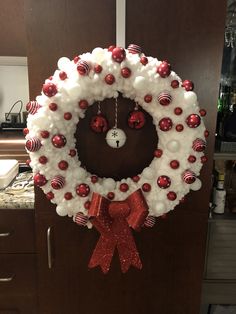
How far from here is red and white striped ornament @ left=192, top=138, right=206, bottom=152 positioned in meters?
0.96

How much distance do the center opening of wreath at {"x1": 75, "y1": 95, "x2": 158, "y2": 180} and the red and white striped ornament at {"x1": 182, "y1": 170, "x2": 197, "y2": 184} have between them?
16 cm

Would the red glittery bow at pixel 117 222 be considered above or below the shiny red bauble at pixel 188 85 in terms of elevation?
below

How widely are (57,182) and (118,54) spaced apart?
46 cm

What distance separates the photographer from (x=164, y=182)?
39.4 inches

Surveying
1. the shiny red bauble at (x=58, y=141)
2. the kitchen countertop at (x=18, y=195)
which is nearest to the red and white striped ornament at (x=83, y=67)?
the shiny red bauble at (x=58, y=141)

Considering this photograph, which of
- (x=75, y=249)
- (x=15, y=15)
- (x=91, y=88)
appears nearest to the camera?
(x=91, y=88)

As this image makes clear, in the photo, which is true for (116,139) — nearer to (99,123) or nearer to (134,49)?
(99,123)

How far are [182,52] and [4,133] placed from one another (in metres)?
1.12

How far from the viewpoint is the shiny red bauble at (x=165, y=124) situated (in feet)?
3.18

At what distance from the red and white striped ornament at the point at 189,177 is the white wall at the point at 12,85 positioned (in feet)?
3.98

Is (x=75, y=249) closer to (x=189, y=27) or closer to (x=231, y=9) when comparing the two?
(x=189, y=27)

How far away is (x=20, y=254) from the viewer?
123cm

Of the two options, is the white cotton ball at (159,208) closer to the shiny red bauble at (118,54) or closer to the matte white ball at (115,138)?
the matte white ball at (115,138)

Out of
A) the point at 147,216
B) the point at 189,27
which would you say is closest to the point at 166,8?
the point at 189,27
